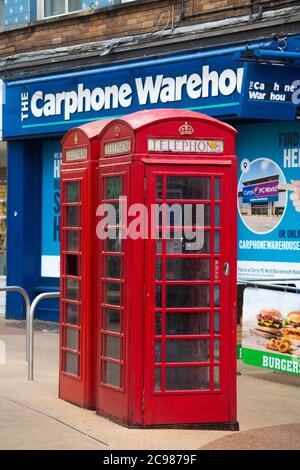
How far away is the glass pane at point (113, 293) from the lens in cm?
828

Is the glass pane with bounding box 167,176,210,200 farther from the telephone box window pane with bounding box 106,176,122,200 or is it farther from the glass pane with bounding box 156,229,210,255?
the telephone box window pane with bounding box 106,176,122,200

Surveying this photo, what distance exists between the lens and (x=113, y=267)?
331 inches

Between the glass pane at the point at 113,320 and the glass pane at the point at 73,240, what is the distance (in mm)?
862

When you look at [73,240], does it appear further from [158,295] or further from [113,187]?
[158,295]

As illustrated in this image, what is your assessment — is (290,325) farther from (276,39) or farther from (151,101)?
(151,101)

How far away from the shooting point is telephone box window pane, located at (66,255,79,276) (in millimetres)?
9117

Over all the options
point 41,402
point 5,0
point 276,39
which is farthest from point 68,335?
point 5,0

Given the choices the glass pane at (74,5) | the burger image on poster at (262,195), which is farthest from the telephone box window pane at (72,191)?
the glass pane at (74,5)

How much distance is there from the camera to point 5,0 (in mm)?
17766

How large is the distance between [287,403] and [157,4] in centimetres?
724

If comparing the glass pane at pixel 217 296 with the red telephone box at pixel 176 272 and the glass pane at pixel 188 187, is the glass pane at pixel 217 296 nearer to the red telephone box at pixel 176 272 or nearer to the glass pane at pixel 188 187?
the red telephone box at pixel 176 272

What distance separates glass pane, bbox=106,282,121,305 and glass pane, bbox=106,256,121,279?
0.08 m

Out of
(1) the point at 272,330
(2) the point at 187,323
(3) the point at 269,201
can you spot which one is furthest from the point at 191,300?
(3) the point at 269,201

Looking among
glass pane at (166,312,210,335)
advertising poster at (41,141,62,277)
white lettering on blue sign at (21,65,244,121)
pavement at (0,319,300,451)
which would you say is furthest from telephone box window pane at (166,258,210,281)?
advertising poster at (41,141,62,277)
